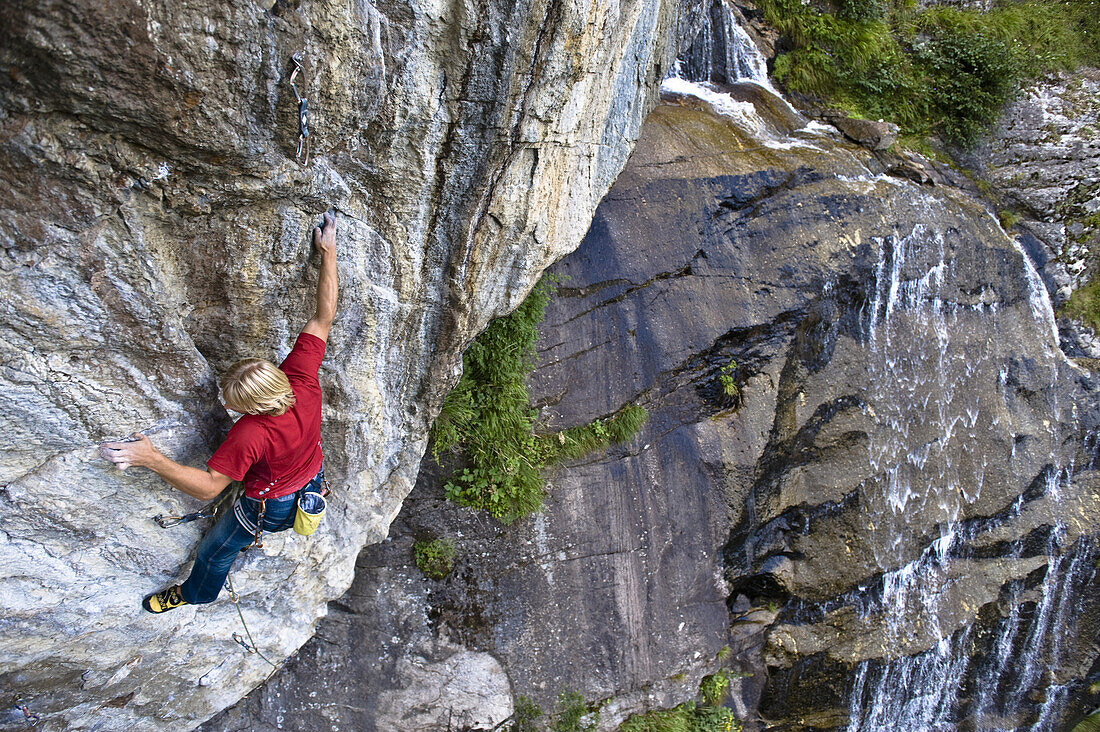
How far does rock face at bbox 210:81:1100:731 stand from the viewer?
6.53 metres

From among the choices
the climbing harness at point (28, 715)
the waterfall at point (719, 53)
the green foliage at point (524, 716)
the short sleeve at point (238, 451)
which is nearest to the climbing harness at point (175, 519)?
the short sleeve at point (238, 451)

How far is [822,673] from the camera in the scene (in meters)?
7.42

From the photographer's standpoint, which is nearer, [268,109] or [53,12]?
[53,12]

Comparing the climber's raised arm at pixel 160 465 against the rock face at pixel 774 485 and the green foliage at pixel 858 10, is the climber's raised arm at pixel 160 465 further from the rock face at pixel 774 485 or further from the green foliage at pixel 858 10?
the green foliage at pixel 858 10

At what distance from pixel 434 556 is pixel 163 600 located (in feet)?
8.49

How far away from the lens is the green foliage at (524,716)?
673 centimetres

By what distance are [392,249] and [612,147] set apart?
2.78 m

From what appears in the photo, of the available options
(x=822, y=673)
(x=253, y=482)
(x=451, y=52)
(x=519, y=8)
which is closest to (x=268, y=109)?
(x=451, y=52)

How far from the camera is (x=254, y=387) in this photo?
11.0ft

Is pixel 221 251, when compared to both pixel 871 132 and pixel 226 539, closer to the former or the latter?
pixel 226 539

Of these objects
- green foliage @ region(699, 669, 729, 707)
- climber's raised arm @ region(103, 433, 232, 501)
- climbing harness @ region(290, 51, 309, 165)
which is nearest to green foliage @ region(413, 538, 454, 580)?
climber's raised arm @ region(103, 433, 232, 501)

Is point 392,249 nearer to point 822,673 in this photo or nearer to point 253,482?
point 253,482

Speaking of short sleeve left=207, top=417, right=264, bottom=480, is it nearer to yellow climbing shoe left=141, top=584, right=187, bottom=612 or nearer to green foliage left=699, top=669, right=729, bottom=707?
yellow climbing shoe left=141, top=584, right=187, bottom=612

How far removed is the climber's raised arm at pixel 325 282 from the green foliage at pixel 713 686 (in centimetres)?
620
